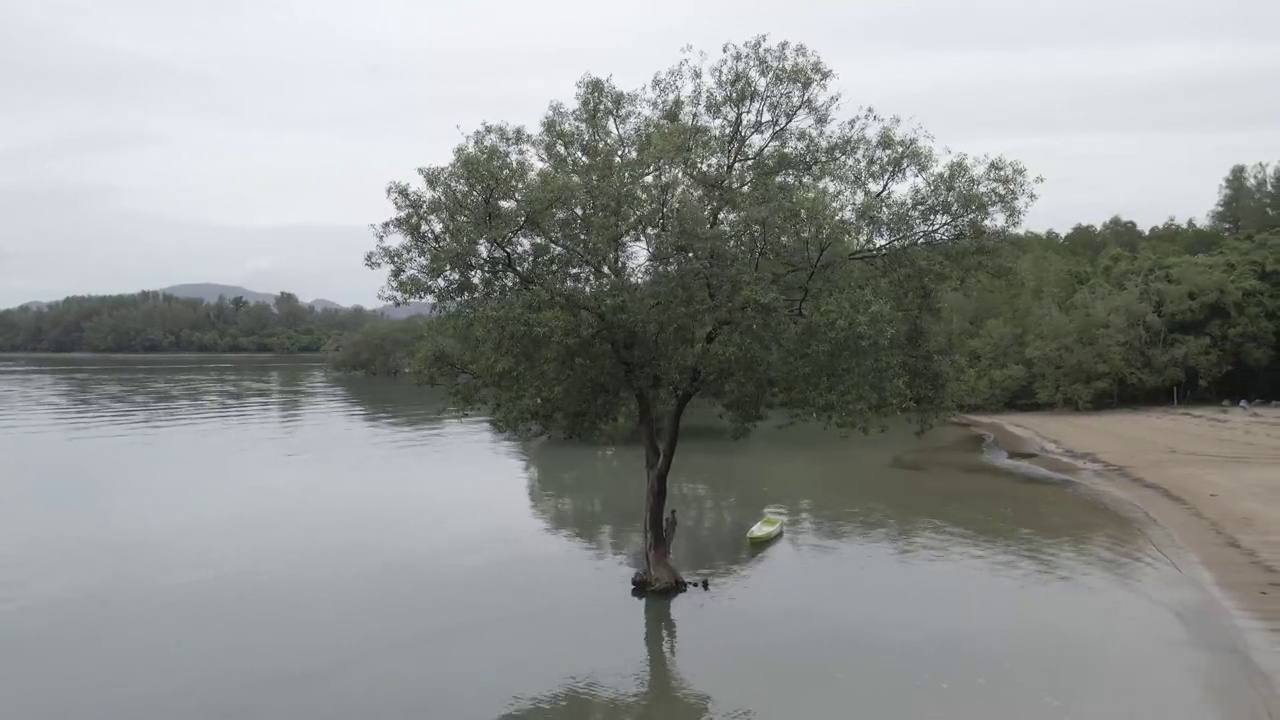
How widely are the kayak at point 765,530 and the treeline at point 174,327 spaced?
141 m

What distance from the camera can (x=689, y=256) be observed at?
15.2m

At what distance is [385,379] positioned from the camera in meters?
106

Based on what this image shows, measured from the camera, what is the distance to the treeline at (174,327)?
544 ft

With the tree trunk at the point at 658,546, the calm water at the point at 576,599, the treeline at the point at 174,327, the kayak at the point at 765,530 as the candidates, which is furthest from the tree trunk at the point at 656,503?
the treeline at the point at 174,327

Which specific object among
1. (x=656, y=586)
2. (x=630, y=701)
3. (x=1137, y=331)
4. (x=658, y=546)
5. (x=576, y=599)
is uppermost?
(x=1137, y=331)

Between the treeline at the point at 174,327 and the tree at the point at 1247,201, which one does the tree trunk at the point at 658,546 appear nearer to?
the tree at the point at 1247,201

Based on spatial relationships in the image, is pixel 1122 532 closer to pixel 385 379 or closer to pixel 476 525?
pixel 476 525

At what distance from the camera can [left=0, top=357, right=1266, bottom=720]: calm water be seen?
14.9 metres

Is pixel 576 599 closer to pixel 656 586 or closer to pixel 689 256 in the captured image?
pixel 656 586

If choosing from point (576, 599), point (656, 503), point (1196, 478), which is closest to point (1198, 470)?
point (1196, 478)

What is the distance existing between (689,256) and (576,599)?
9281 mm

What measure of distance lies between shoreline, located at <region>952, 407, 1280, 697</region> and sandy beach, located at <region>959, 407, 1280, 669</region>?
0.04 metres

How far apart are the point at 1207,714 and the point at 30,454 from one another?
166 ft

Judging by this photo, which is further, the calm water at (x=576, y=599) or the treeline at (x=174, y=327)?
the treeline at (x=174, y=327)
